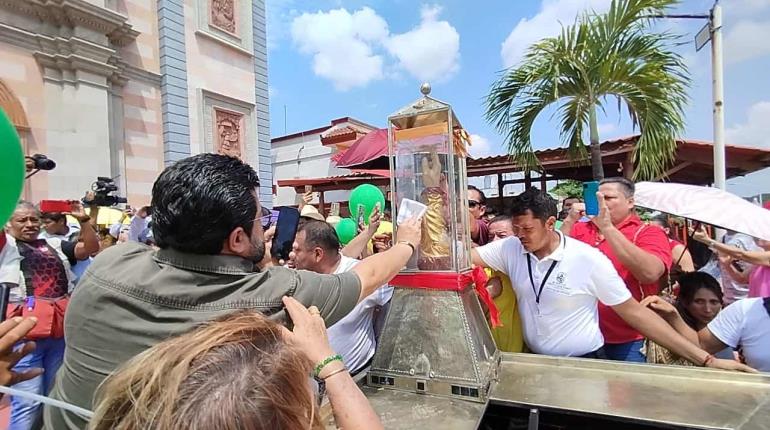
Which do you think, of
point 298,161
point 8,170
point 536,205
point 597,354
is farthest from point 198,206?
point 298,161

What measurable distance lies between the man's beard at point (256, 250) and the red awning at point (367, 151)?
4031 millimetres

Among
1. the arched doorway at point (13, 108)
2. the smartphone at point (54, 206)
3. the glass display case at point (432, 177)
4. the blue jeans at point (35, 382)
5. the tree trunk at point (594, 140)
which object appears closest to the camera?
the glass display case at point (432, 177)

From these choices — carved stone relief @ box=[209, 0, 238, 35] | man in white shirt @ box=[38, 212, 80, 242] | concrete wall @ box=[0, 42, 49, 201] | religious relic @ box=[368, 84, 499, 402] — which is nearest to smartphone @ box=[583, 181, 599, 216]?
religious relic @ box=[368, 84, 499, 402]

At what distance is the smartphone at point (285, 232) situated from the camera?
2.01 metres

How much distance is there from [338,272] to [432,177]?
0.70 m

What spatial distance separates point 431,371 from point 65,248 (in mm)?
3086

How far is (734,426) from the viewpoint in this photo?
129 cm

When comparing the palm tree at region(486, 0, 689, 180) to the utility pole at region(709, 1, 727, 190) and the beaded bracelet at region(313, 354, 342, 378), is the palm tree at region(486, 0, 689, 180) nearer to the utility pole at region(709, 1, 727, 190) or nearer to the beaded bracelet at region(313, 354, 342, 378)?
the utility pole at region(709, 1, 727, 190)

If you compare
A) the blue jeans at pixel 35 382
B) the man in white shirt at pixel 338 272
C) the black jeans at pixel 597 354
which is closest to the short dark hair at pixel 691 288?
the black jeans at pixel 597 354

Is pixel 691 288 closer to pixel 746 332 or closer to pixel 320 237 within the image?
pixel 746 332

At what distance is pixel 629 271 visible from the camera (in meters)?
2.31

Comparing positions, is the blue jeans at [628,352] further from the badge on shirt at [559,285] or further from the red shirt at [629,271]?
the badge on shirt at [559,285]

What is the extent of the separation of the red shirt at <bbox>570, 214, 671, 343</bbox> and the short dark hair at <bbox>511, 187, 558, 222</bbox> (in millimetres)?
528

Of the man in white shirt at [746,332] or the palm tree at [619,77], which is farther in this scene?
the palm tree at [619,77]
